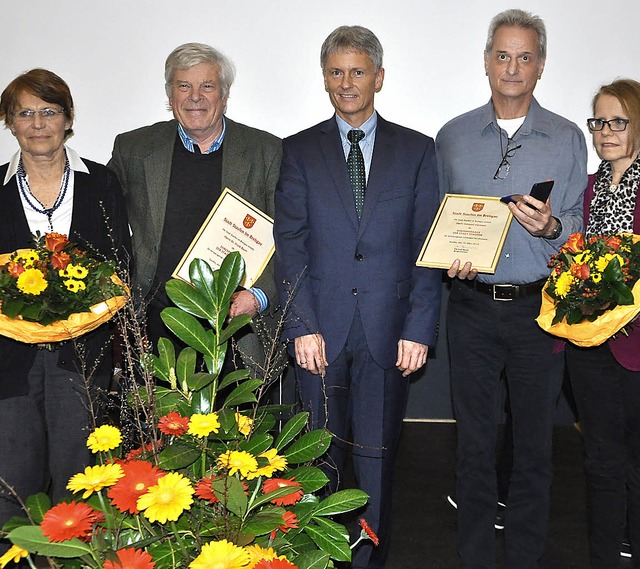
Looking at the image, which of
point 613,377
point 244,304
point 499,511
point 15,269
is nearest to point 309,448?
point 15,269

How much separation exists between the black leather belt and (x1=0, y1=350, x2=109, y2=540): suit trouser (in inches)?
60.3

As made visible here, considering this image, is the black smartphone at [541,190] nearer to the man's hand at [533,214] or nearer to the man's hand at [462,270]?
the man's hand at [533,214]

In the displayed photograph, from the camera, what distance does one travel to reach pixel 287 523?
140 centimetres

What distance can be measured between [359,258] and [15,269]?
1225mm

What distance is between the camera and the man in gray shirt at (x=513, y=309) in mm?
3160

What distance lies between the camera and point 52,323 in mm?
2623

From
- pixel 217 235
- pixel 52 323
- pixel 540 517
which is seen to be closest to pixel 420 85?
pixel 217 235

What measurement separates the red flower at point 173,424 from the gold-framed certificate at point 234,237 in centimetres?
170

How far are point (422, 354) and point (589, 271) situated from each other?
73 cm

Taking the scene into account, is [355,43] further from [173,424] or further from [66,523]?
[66,523]

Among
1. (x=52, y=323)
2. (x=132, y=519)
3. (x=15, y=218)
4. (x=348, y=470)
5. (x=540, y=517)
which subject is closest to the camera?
(x=132, y=519)

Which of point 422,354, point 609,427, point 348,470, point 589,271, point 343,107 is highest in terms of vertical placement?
point 343,107

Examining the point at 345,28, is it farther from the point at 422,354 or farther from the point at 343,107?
the point at 422,354

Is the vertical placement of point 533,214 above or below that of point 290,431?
above
